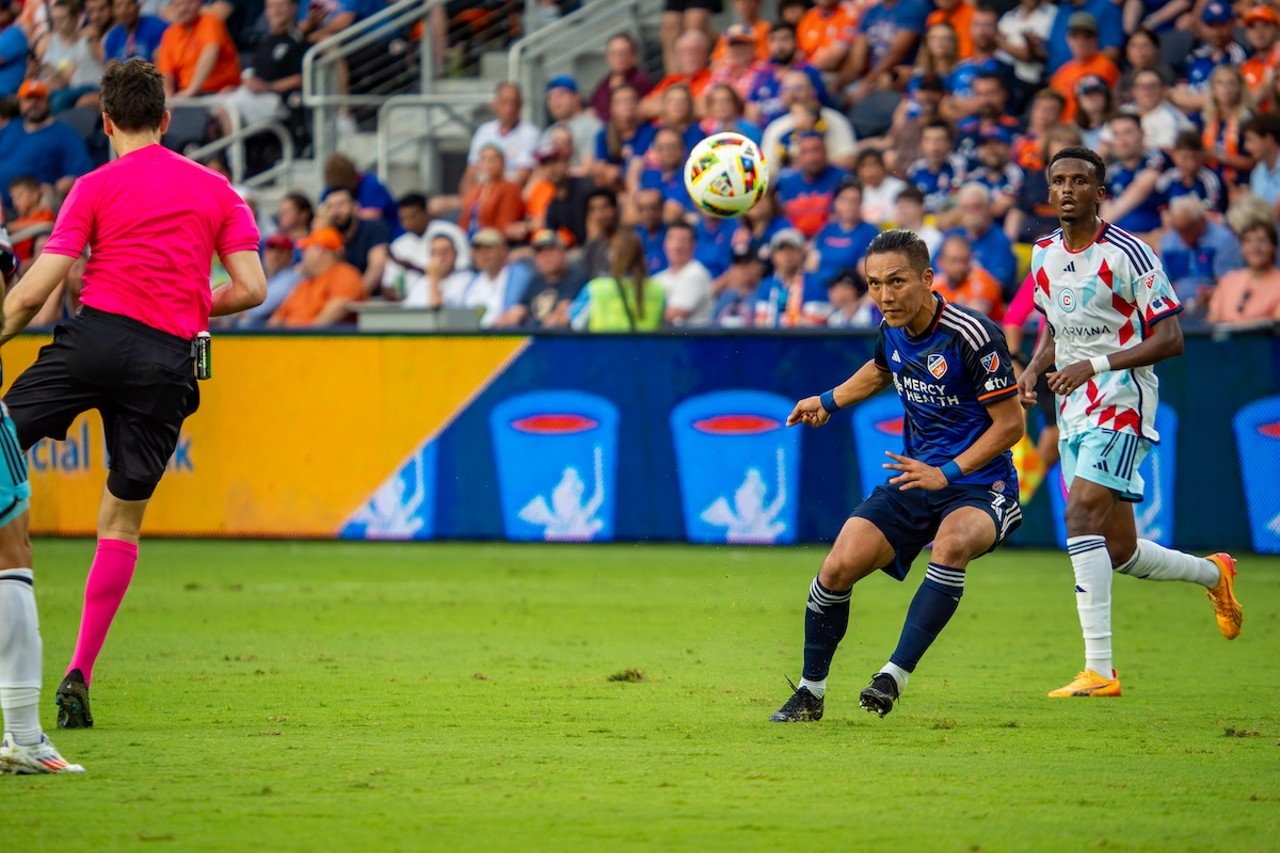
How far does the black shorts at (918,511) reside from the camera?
730cm

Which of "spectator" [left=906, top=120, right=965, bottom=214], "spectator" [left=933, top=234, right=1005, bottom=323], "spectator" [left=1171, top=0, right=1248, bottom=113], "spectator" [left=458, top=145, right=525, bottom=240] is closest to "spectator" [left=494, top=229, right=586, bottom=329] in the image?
"spectator" [left=458, top=145, right=525, bottom=240]

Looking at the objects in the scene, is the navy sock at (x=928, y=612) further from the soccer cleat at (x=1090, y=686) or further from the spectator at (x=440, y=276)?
the spectator at (x=440, y=276)

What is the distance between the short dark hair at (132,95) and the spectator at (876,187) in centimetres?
1011

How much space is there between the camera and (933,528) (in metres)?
7.41

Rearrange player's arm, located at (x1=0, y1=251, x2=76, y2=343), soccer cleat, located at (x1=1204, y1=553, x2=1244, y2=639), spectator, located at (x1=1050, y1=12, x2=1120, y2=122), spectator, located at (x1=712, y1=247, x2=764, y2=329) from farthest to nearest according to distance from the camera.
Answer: spectator, located at (x1=1050, y1=12, x2=1120, y2=122) → spectator, located at (x1=712, y1=247, x2=764, y2=329) → soccer cleat, located at (x1=1204, y1=553, x2=1244, y2=639) → player's arm, located at (x1=0, y1=251, x2=76, y2=343)

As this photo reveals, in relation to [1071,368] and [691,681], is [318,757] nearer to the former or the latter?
[691,681]

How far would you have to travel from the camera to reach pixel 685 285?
16.1 meters

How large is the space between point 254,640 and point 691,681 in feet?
8.78

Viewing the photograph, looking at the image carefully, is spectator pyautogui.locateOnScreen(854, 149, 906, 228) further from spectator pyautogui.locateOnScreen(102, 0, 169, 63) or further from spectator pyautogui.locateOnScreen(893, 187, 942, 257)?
spectator pyautogui.locateOnScreen(102, 0, 169, 63)

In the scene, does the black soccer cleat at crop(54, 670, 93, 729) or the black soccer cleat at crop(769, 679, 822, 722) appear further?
the black soccer cleat at crop(769, 679, 822, 722)

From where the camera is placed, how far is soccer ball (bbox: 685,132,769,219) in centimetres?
1146

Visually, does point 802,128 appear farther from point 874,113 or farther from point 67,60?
point 67,60

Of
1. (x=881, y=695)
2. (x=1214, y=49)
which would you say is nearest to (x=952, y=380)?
(x=881, y=695)

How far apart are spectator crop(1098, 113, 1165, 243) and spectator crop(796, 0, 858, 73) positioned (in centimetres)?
368
